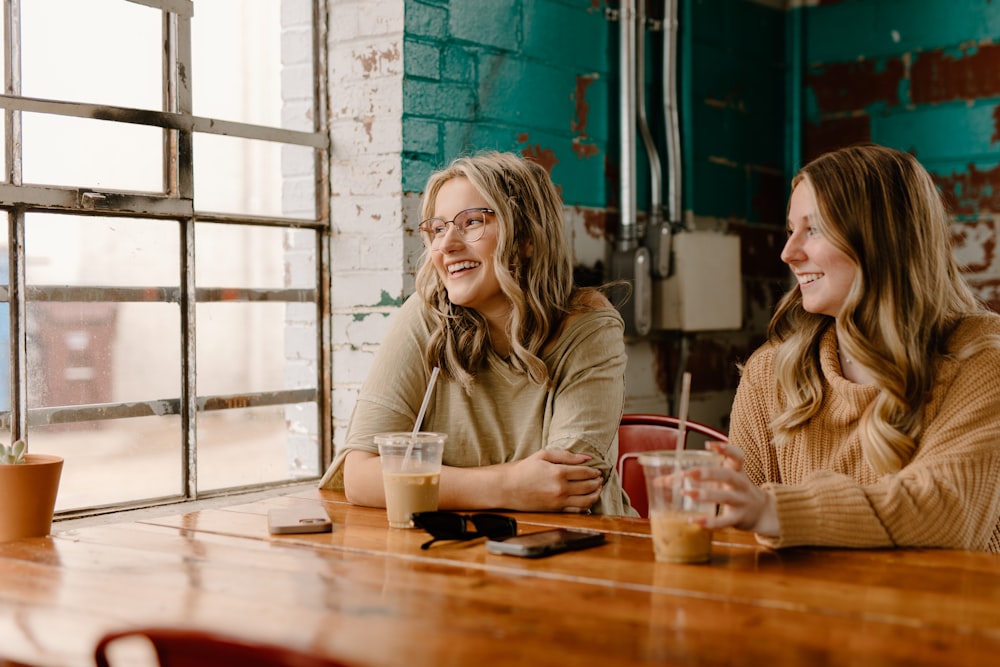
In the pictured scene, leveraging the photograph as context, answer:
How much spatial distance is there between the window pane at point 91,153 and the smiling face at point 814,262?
1.41 meters

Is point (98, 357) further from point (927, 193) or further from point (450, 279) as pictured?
point (927, 193)

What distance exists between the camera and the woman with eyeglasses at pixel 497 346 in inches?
78.3

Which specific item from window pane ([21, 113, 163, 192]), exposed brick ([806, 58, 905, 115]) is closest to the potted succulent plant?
window pane ([21, 113, 163, 192])

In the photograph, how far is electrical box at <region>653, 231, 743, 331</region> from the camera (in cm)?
322

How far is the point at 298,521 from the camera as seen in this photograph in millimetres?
1643

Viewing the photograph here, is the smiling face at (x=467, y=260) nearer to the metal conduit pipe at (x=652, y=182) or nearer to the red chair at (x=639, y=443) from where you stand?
the red chair at (x=639, y=443)

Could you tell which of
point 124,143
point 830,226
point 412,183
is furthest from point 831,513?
point 124,143

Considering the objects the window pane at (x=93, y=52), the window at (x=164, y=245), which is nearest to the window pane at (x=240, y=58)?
the window at (x=164, y=245)

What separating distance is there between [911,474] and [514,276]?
0.89 meters

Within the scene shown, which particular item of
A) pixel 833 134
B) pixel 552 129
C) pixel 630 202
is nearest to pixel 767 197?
pixel 833 134

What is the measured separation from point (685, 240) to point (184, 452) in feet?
5.33

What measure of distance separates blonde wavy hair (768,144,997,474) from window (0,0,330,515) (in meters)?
1.35

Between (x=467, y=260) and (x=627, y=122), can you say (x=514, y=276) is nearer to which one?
(x=467, y=260)

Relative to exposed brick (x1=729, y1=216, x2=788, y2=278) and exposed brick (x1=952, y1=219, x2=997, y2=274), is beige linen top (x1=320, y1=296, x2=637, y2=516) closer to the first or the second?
exposed brick (x1=729, y1=216, x2=788, y2=278)
